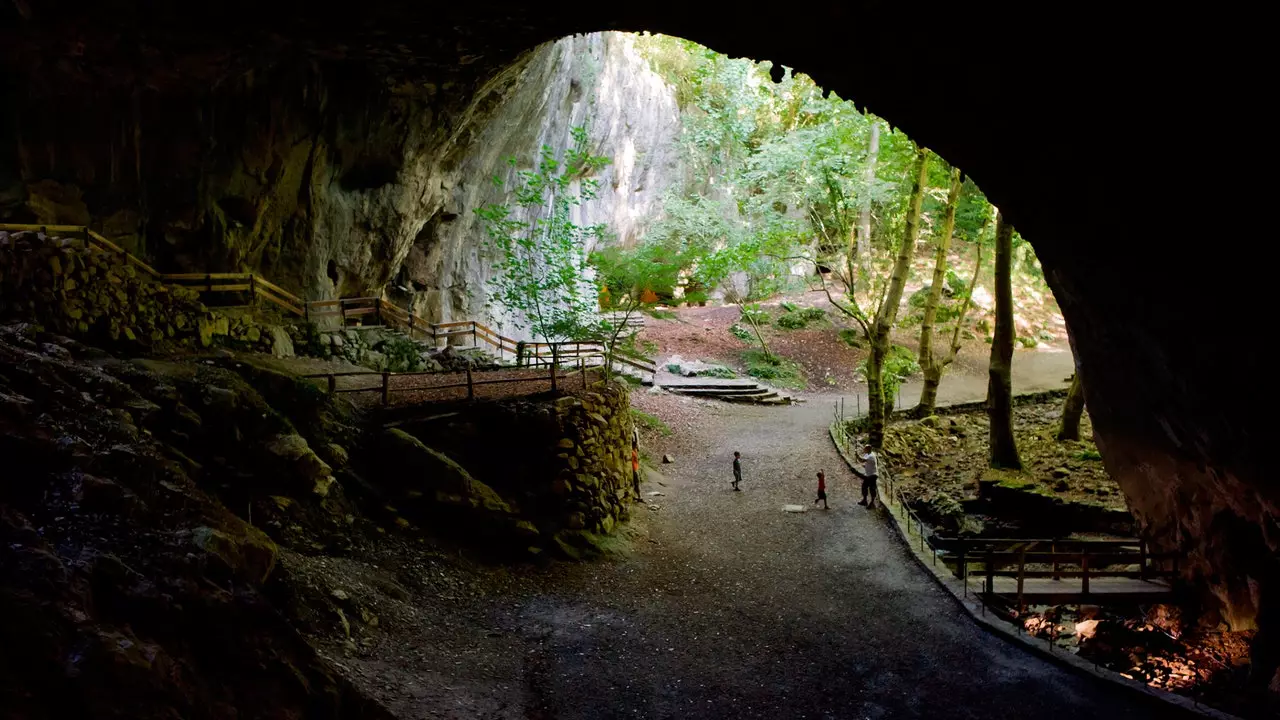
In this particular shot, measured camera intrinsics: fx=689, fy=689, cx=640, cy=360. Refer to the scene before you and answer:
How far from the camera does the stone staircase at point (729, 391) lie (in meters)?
25.9

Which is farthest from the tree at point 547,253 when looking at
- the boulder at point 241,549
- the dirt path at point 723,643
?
the boulder at point 241,549

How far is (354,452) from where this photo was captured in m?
11.4

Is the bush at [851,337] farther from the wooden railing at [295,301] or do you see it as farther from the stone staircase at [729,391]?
the wooden railing at [295,301]

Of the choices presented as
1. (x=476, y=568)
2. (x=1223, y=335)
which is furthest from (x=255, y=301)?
(x=1223, y=335)

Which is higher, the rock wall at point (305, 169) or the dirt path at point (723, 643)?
the rock wall at point (305, 169)

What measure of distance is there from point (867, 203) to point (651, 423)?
10787 millimetres

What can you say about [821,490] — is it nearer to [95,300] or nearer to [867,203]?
[867,203]

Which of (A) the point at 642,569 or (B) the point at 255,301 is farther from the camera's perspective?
(B) the point at 255,301

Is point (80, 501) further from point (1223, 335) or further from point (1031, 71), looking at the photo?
point (1223, 335)

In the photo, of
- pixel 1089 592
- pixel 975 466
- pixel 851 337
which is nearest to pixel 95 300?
pixel 1089 592

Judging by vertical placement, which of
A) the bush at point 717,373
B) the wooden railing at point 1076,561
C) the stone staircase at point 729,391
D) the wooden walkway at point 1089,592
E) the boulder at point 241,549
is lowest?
the wooden walkway at point 1089,592

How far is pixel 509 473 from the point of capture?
12.1 meters

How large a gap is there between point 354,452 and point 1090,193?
10739 millimetres

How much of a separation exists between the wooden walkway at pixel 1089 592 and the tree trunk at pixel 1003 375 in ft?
18.8
